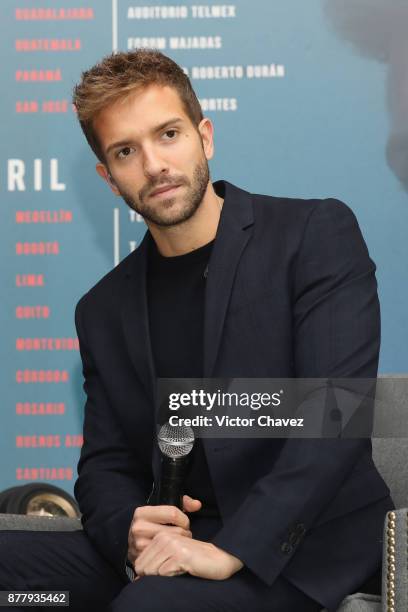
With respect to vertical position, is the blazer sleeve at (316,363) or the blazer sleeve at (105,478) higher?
the blazer sleeve at (316,363)

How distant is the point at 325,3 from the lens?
367cm

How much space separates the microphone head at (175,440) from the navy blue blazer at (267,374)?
162 mm

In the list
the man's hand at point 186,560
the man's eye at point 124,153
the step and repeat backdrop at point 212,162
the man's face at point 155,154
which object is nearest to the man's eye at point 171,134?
the man's face at point 155,154

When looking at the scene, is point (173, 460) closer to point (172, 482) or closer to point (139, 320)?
point (172, 482)

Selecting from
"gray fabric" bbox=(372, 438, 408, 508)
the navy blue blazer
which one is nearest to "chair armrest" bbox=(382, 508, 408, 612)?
the navy blue blazer

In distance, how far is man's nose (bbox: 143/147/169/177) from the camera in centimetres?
235

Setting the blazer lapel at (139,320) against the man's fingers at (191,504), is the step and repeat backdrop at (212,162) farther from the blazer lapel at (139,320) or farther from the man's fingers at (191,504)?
the man's fingers at (191,504)

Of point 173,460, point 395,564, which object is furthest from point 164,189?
point 395,564

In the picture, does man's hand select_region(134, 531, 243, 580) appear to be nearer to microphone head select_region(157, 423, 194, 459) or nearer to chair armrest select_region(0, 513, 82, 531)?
microphone head select_region(157, 423, 194, 459)

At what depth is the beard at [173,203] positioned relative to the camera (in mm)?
2379

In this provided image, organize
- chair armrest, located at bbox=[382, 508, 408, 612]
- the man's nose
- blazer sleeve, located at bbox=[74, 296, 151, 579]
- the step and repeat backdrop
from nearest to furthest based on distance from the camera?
chair armrest, located at bbox=[382, 508, 408, 612]
blazer sleeve, located at bbox=[74, 296, 151, 579]
the man's nose
the step and repeat backdrop

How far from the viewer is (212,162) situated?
12.2 ft

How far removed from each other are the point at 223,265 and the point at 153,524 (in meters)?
0.66

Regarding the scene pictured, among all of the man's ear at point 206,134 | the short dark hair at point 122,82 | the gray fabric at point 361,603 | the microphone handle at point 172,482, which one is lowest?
the gray fabric at point 361,603
